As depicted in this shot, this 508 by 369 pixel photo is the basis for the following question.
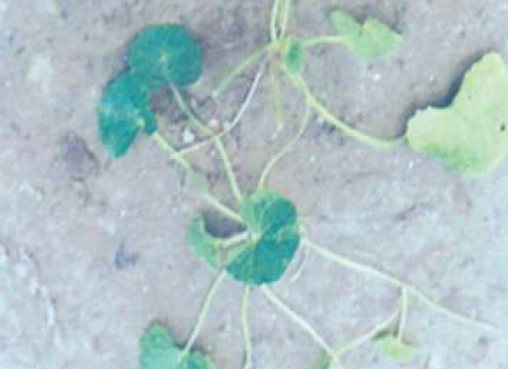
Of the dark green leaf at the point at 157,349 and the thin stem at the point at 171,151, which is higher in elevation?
the thin stem at the point at 171,151

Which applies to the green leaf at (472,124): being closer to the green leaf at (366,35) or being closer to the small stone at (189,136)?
the green leaf at (366,35)

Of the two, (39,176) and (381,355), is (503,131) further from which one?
(39,176)

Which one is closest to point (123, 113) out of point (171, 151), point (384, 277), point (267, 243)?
point (171, 151)

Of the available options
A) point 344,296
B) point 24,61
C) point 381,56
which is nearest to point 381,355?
point 344,296

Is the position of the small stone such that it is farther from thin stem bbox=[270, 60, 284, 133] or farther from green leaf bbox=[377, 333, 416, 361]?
green leaf bbox=[377, 333, 416, 361]

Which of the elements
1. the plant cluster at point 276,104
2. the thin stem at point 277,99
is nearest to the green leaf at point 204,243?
the plant cluster at point 276,104

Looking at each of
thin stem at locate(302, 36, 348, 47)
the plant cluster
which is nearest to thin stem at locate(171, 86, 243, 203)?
the plant cluster
